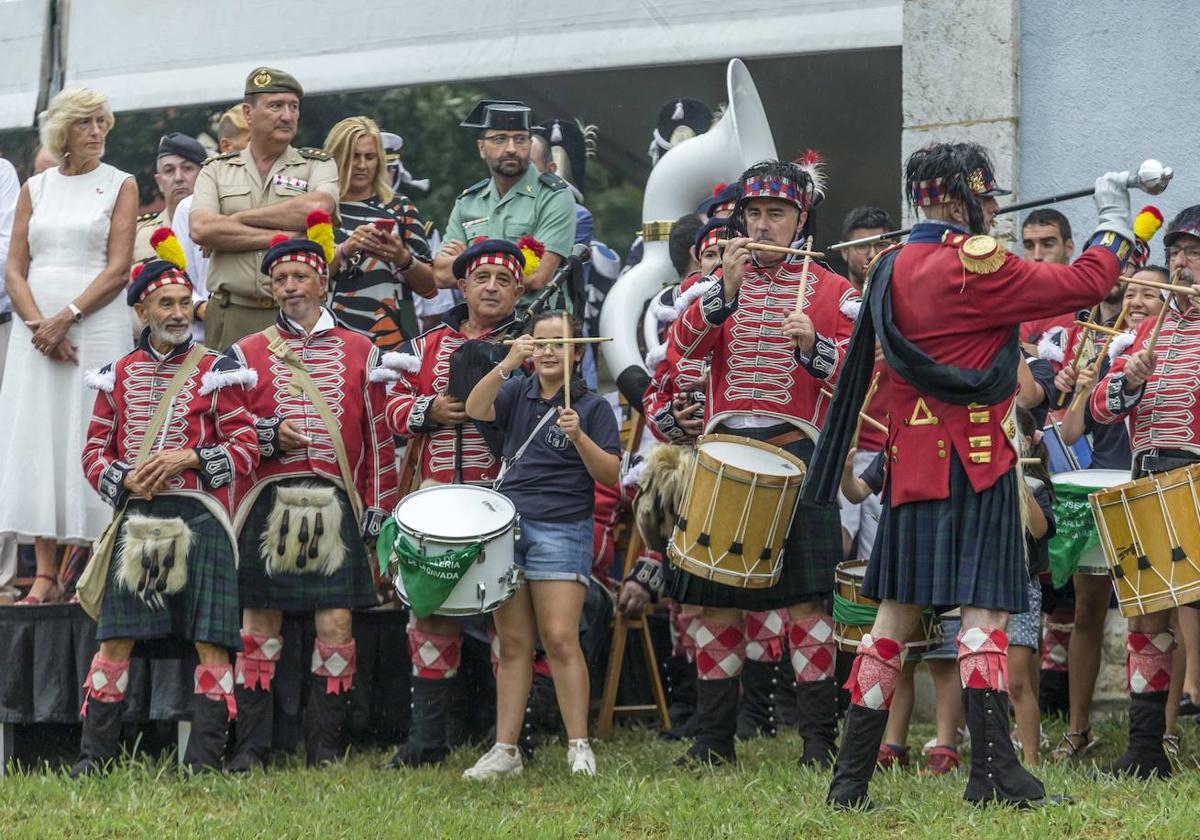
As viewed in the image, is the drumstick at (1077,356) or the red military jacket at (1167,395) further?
the drumstick at (1077,356)

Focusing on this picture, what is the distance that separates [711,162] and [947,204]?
3.51 metres

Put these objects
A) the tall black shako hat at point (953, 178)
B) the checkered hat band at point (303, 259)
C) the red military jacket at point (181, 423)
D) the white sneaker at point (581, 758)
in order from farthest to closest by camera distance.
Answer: the checkered hat band at point (303, 259), the red military jacket at point (181, 423), the white sneaker at point (581, 758), the tall black shako hat at point (953, 178)

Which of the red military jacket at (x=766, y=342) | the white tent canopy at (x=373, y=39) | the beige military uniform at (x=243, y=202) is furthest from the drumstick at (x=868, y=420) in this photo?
the beige military uniform at (x=243, y=202)

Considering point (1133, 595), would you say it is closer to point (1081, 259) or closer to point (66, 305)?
point (1081, 259)

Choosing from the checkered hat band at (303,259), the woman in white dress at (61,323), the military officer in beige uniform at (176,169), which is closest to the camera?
the checkered hat band at (303,259)

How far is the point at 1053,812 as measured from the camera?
19.2 ft

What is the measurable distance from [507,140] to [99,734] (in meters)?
3.56

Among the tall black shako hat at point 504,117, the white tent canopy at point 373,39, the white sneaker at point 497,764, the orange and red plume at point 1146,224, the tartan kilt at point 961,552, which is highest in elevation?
the white tent canopy at point 373,39

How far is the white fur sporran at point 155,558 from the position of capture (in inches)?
309

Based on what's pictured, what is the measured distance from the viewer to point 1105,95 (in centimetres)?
907

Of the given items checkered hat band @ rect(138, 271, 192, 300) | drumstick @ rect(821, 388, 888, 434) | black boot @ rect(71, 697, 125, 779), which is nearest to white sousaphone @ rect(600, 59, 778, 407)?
drumstick @ rect(821, 388, 888, 434)

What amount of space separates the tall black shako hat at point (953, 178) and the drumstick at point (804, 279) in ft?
3.17

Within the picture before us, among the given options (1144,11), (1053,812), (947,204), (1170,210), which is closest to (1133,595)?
(1053,812)

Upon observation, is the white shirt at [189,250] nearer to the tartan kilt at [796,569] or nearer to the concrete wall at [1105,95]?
the tartan kilt at [796,569]
